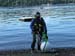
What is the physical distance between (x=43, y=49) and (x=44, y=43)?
1.38 ft

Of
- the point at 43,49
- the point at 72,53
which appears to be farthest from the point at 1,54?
the point at 72,53

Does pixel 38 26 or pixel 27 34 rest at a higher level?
pixel 38 26

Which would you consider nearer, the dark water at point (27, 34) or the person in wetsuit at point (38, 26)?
the person in wetsuit at point (38, 26)

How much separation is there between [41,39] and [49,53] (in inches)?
51.6

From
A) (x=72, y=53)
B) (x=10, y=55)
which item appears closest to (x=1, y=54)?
(x=10, y=55)

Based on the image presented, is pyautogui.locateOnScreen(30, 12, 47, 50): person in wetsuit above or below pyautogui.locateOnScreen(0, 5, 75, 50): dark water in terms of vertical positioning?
above

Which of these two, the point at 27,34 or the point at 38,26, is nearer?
the point at 38,26

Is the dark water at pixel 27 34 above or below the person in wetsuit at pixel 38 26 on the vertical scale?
below

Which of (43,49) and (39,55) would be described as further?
(43,49)

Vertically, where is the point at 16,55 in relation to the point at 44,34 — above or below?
below

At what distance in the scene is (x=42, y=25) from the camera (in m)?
17.5

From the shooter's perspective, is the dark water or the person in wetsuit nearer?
the person in wetsuit

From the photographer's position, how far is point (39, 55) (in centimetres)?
1662

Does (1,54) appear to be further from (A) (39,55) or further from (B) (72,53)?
(B) (72,53)
